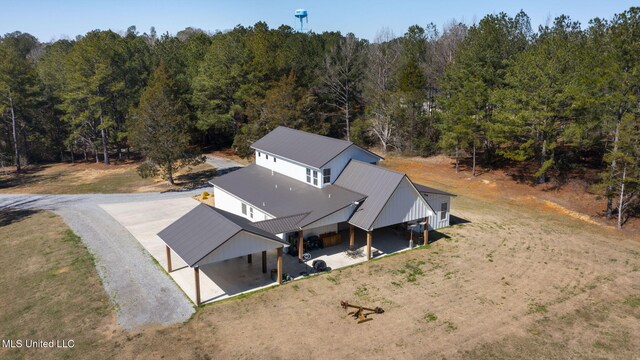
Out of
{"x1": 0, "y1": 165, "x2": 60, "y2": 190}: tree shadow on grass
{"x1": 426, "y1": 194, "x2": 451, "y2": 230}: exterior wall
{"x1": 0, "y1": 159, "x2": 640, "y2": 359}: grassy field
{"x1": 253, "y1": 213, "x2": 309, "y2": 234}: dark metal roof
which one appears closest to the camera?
{"x1": 0, "y1": 159, "x2": 640, "y2": 359}: grassy field

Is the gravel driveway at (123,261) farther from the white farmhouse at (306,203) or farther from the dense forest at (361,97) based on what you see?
the dense forest at (361,97)

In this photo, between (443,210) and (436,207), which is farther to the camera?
(443,210)

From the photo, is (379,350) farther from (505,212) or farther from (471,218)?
(505,212)

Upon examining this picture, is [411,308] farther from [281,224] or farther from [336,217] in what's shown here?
[281,224]

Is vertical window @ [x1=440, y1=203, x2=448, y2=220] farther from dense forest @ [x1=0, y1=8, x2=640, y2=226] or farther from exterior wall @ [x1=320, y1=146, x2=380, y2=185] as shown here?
dense forest @ [x1=0, y1=8, x2=640, y2=226]

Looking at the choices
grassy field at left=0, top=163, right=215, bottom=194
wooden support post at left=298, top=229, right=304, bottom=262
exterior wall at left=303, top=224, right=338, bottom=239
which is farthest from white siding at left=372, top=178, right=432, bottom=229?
grassy field at left=0, top=163, right=215, bottom=194

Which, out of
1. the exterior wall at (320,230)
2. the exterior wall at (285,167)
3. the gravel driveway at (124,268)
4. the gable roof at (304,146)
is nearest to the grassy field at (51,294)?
the gravel driveway at (124,268)

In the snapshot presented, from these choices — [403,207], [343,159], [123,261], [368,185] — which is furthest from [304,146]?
[123,261]
